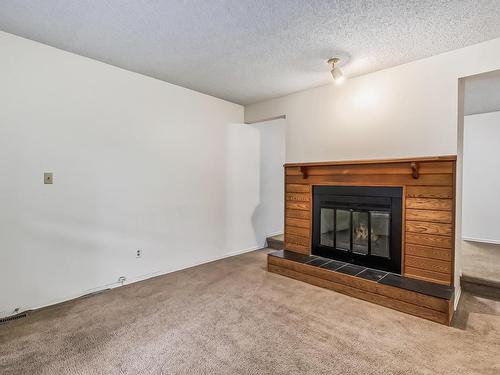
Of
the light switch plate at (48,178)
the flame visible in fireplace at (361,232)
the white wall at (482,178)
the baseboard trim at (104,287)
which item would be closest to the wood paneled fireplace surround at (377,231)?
the flame visible in fireplace at (361,232)

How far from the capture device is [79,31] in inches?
88.3

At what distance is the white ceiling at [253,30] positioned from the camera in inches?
74.9

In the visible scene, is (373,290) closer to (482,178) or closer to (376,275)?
(376,275)

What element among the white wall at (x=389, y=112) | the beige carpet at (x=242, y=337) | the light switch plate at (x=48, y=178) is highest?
the white wall at (x=389, y=112)

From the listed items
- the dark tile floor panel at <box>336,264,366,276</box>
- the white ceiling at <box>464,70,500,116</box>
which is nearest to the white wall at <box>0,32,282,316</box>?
the dark tile floor panel at <box>336,264,366,276</box>

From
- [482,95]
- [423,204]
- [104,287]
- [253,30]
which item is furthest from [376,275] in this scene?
[482,95]

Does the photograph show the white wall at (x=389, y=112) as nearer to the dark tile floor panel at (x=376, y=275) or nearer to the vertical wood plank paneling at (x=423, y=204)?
the vertical wood plank paneling at (x=423, y=204)

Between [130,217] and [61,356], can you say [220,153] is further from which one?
[61,356]

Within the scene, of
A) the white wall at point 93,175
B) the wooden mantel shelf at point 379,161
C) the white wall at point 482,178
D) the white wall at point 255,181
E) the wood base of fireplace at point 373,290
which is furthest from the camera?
the white wall at point 482,178

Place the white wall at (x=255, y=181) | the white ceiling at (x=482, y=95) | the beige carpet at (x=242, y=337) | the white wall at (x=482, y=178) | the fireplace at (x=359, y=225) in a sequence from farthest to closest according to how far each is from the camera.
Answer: the white wall at (x=482, y=178), the white wall at (x=255, y=181), the white ceiling at (x=482, y=95), the fireplace at (x=359, y=225), the beige carpet at (x=242, y=337)

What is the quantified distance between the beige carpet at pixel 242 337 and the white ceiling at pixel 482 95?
2.46 m

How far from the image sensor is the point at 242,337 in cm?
205

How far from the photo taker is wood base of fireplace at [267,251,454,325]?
2252 millimetres

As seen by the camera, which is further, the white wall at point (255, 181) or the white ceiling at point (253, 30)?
the white wall at point (255, 181)
